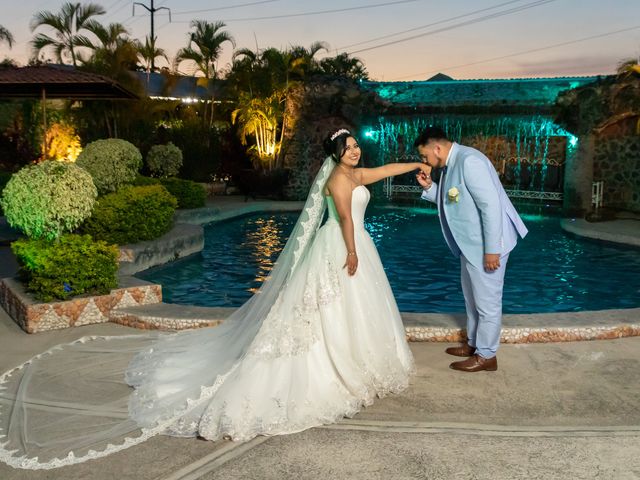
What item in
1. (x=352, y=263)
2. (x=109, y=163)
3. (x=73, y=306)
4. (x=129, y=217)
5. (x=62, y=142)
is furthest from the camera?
(x=62, y=142)

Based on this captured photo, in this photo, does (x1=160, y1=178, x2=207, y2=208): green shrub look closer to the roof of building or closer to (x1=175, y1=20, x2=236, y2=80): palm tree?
the roof of building

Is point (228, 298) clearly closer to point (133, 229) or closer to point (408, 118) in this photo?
point (133, 229)

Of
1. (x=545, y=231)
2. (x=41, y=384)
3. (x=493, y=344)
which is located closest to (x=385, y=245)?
(x=545, y=231)

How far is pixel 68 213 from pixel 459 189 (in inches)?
196

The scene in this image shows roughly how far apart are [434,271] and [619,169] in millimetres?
10343

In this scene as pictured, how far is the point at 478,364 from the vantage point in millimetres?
5527

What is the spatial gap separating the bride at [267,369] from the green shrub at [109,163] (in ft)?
29.2

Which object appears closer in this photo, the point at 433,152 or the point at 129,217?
the point at 433,152

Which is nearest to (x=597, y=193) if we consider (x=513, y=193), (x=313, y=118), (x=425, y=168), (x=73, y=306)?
(x=513, y=193)

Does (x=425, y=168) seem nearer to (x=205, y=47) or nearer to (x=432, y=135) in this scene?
(x=432, y=135)

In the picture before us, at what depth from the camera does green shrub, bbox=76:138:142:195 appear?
14250 millimetres

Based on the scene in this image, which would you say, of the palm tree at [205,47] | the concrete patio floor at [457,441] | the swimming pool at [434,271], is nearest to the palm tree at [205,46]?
the palm tree at [205,47]

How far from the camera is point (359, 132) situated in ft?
79.3

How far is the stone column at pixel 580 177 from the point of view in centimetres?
1914
